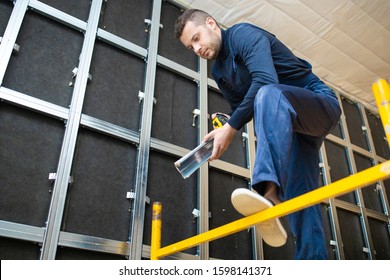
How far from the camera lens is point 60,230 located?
93.4 inches

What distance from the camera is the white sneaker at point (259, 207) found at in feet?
4.39

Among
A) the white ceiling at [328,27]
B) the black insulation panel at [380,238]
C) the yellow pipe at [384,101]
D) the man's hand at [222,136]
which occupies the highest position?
the white ceiling at [328,27]

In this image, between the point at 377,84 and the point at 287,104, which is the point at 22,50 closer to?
the point at 287,104

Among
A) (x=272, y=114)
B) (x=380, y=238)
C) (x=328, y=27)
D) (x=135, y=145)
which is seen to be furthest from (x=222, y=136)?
(x=380, y=238)

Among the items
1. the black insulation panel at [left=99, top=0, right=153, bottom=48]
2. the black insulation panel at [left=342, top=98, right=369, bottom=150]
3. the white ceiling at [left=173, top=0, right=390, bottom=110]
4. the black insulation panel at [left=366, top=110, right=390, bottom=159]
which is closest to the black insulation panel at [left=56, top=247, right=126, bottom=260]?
the black insulation panel at [left=99, top=0, right=153, bottom=48]

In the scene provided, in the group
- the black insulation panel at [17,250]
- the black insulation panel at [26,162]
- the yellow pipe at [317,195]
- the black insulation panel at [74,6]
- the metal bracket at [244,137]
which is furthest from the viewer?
the metal bracket at [244,137]

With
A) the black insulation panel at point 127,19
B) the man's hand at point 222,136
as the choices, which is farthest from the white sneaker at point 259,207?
the black insulation panel at point 127,19

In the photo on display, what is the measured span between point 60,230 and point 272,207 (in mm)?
1608

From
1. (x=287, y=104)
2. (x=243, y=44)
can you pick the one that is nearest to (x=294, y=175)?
(x=287, y=104)

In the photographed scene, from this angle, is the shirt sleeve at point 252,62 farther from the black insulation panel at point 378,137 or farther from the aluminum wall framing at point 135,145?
the black insulation panel at point 378,137

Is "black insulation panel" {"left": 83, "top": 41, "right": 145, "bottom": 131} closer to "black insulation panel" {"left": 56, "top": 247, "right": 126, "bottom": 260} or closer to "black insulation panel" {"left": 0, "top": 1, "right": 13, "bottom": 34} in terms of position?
"black insulation panel" {"left": 0, "top": 1, "right": 13, "bottom": 34}

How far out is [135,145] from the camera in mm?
2990

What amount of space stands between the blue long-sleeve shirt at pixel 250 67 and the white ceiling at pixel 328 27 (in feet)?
7.62

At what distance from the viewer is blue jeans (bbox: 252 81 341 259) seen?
1407mm
